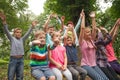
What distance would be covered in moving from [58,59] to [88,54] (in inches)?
32.3

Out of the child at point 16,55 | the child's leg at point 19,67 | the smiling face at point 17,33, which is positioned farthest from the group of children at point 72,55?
the child's leg at point 19,67

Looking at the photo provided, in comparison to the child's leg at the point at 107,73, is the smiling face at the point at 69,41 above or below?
above

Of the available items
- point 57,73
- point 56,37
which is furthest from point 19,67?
point 57,73

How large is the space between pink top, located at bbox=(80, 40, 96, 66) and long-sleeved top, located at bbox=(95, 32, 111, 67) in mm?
140

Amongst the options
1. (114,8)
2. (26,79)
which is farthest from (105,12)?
(26,79)

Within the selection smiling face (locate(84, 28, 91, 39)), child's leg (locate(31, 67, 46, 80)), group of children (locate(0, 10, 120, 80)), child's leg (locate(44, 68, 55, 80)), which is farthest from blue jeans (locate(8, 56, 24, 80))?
smiling face (locate(84, 28, 91, 39))

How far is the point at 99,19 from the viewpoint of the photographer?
29906 millimetres

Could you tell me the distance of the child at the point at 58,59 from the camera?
778 centimetres

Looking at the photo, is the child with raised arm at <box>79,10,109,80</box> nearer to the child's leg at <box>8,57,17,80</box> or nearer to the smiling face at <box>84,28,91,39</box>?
the smiling face at <box>84,28,91,39</box>

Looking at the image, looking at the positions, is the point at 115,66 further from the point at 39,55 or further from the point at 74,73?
the point at 39,55

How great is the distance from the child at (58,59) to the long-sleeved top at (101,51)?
3.10 ft

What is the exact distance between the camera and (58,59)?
8.05 meters

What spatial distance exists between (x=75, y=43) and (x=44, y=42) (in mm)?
1025

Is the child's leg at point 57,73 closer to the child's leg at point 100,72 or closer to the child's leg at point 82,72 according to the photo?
the child's leg at point 82,72
